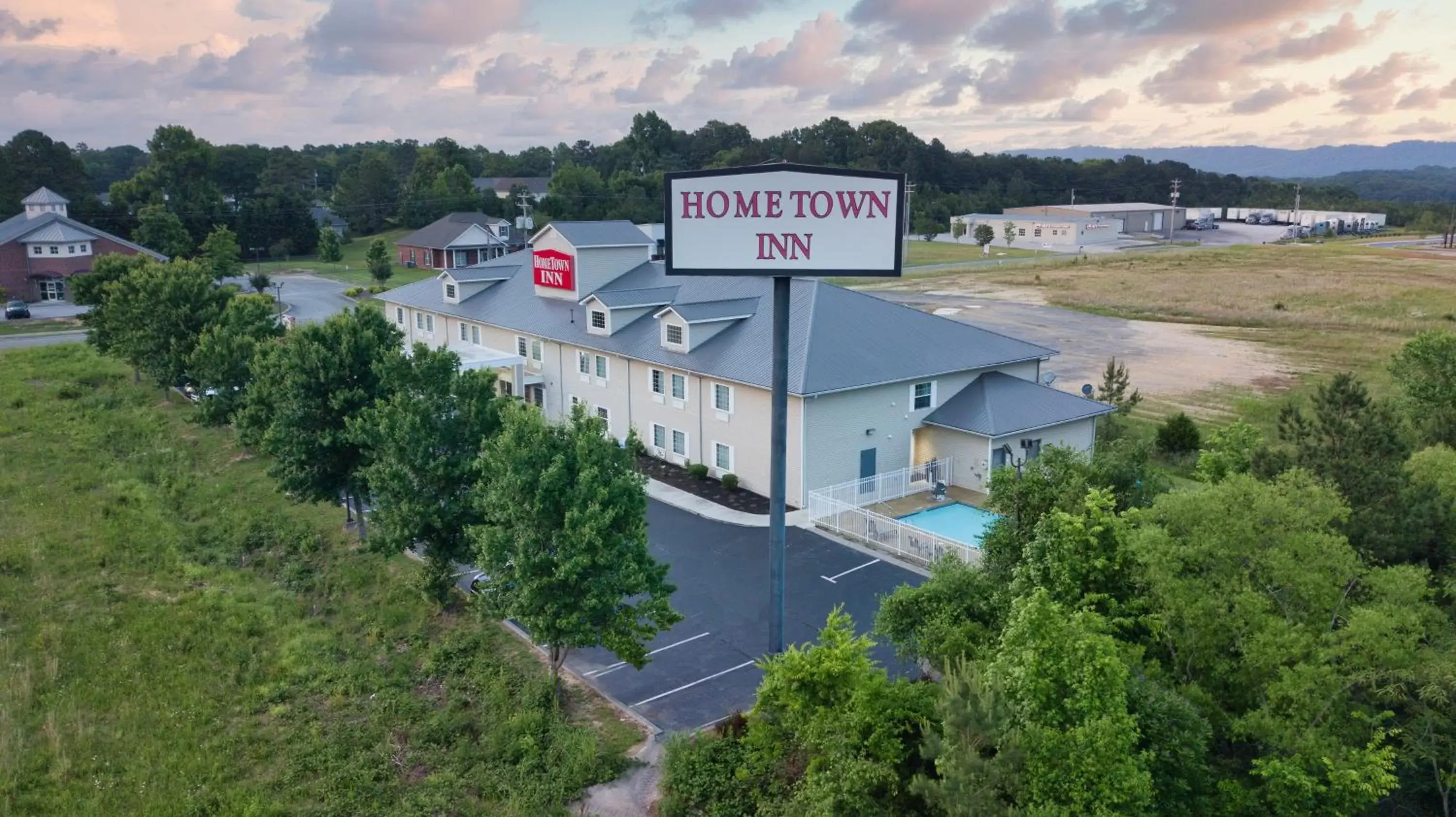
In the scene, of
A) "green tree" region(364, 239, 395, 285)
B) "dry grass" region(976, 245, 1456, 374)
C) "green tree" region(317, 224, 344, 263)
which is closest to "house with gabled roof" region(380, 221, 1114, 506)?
"dry grass" region(976, 245, 1456, 374)

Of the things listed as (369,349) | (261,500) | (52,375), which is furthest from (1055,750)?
(52,375)

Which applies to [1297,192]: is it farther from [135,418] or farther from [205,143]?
[135,418]

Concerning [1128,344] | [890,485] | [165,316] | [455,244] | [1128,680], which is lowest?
[890,485]

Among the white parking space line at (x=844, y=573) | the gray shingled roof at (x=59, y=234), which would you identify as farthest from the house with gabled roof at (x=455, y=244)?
the white parking space line at (x=844, y=573)

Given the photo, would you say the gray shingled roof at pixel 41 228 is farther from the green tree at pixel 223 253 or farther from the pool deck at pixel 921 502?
the pool deck at pixel 921 502

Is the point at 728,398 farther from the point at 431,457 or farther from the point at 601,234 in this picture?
the point at 601,234

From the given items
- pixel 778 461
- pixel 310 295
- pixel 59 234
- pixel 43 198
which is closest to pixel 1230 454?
pixel 778 461

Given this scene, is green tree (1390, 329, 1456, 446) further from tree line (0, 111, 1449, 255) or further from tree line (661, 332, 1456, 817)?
tree line (0, 111, 1449, 255)
